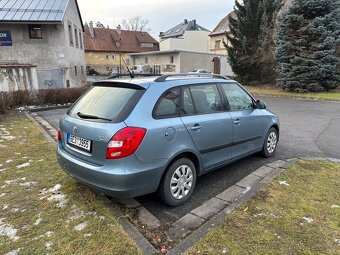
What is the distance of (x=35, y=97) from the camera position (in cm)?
1198

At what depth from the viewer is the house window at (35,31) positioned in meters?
19.4

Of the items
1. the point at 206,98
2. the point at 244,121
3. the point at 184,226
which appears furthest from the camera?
the point at 244,121

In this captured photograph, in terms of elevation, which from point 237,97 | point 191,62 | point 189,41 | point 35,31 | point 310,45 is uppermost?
point 189,41

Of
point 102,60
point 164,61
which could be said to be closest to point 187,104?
point 164,61

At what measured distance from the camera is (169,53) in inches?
1469

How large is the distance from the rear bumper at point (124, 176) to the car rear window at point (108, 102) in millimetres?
536

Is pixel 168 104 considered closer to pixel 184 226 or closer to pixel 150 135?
pixel 150 135

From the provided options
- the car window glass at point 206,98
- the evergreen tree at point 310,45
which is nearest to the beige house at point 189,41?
the evergreen tree at point 310,45

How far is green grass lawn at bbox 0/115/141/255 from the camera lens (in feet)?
8.85

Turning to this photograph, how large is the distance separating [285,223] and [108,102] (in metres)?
2.50

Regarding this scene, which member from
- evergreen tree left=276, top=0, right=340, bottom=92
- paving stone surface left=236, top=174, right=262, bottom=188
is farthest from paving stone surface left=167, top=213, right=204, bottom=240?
evergreen tree left=276, top=0, right=340, bottom=92

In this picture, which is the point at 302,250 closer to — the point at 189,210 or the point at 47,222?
the point at 189,210

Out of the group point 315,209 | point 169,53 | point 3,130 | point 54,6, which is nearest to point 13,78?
point 3,130

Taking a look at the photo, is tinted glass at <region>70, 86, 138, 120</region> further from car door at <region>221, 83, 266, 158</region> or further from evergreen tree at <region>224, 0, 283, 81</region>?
evergreen tree at <region>224, 0, 283, 81</region>
